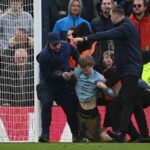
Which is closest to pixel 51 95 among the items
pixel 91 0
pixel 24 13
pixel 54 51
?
pixel 54 51

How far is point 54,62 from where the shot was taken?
12016 millimetres

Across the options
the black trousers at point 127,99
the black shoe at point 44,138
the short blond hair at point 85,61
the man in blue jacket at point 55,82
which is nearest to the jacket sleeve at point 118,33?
the short blond hair at point 85,61

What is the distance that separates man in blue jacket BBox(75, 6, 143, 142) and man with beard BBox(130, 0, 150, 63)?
75.2 inches

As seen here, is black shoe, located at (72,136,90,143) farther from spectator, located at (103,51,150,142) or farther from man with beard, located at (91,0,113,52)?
man with beard, located at (91,0,113,52)

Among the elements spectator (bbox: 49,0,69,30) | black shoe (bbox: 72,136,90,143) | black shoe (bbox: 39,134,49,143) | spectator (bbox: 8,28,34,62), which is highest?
spectator (bbox: 49,0,69,30)

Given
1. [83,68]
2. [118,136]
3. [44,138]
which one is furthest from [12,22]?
[118,136]

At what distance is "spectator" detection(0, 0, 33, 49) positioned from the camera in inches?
503

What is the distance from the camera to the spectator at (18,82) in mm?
12789

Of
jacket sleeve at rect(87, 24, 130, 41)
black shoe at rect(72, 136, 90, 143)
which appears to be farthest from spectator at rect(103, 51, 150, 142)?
jacket sleeve at rect(87, 24, 130, 41)

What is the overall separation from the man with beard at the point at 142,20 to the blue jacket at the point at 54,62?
5.43 feet

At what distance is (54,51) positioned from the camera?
12016 mm

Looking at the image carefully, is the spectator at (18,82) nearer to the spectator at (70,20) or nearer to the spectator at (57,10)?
the spectator at (70,20)
